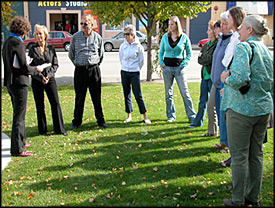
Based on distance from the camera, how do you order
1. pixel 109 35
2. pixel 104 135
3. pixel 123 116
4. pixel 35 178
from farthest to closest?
pixel 109 35 < pixel 123 116 < pixel 104 135 < pixel 35 178

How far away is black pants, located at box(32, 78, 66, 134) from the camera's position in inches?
241

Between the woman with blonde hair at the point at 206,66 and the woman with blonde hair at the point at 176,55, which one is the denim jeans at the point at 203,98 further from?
the woman with blonde hair at the point at 176,55

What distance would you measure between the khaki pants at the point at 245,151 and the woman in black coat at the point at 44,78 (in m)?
3.65

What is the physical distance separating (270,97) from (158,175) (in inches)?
73.6

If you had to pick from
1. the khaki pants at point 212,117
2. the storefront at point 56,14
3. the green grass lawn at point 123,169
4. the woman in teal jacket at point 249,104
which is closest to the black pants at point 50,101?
the green grass lawn at point 123,169

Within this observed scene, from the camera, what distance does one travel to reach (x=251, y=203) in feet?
11.9

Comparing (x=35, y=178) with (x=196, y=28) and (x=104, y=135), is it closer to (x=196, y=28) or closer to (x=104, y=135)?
(x=104, y=135)

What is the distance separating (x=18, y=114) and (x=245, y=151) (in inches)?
137

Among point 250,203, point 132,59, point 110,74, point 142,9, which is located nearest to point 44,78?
point 132,59

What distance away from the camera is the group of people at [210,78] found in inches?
133

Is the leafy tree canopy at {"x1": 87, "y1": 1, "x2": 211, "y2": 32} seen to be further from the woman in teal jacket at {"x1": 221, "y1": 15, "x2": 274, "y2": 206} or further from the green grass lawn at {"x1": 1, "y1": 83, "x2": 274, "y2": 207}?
the woman in teal jacket at {"x1": 221, "y1": 15, "x2": 274, "y2": 206}

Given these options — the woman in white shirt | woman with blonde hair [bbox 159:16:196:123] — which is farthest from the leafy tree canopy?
woman with blonde hair [bbox 159:16:196:123]

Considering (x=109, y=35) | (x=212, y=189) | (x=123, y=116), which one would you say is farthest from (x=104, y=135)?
(x=109, y=35)

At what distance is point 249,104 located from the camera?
335cm
